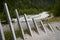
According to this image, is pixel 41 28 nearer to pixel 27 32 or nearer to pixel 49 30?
pixel 49 30

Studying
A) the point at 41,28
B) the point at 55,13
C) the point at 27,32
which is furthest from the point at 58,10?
the point at 27,32

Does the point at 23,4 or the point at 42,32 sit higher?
the point at 23,4

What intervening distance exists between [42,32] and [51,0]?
72.9 ft

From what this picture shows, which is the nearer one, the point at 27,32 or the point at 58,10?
the point at 27,32

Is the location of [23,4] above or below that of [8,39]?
above

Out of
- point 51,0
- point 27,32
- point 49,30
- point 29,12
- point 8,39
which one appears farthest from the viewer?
point 51,0

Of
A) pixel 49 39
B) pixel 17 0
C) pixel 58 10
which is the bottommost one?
pixel 49 39

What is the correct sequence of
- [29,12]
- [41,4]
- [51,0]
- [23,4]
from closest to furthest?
[29,12] → [23,4] → [41,4] → [51,0]

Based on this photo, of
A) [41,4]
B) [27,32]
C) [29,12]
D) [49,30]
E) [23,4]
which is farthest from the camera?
[41,4]

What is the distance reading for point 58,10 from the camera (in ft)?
74.9

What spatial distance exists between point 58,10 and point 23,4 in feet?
21.2

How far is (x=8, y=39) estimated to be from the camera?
11.2 meters

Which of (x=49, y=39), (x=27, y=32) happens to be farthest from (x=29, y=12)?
(x=49, y=39)

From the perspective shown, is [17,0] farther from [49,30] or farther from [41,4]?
[49,30]
